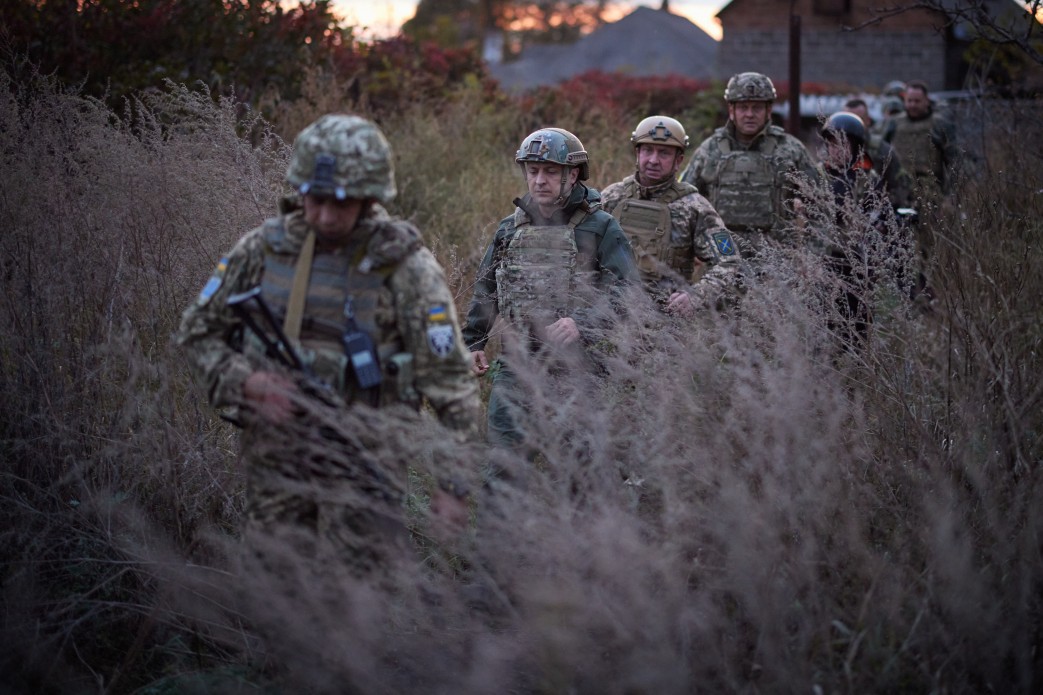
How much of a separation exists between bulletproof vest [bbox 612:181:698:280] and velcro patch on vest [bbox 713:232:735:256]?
7.7 inches

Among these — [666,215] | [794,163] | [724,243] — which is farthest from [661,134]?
[794,163]

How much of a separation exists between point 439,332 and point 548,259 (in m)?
1.64

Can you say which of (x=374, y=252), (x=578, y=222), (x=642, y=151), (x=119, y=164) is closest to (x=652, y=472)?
(x=374, y=252)

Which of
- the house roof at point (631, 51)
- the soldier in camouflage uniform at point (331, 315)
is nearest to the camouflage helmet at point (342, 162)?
the soldier in camouflage uniform at point (331, 315)

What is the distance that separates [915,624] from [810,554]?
37 cm

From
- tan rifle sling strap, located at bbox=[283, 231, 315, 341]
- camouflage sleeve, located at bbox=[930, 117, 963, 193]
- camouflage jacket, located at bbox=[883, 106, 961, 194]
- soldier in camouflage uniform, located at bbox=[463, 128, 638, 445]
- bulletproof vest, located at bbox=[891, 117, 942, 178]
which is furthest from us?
bulletproof vest, located at bbox=[891, 117, 942, 178]

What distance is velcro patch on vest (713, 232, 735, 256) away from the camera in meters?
5.68

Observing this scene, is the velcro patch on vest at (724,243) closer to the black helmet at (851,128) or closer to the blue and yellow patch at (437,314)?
the black helmet at (851,128)

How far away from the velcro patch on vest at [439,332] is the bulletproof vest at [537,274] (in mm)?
1442

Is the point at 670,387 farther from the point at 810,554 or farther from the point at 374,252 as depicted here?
the point at 374,252

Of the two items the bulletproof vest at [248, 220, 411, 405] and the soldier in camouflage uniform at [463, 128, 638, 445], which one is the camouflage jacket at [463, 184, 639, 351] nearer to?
the soldier in camouflage uniform at [463, 128, 638, 445]

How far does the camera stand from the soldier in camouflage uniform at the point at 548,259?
4770mm

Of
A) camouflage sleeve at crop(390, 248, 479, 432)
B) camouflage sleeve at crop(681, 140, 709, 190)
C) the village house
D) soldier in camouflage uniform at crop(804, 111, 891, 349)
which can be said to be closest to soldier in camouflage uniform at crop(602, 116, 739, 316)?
soldier in camouflage uniform at crop(804, 111, 891, 349)

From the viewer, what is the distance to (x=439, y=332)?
328 cm
